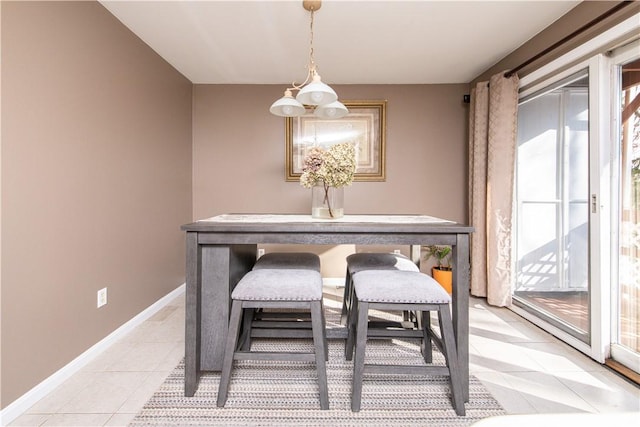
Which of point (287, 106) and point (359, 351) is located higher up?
point (287, 106)

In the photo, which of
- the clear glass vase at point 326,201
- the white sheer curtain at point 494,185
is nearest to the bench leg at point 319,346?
the clear glass vase at point 326,201

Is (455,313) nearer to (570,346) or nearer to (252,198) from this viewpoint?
(570,346)

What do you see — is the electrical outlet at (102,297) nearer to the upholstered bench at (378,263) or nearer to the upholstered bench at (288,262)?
the upholstered bench at (288,262)

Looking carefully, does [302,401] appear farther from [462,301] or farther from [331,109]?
[331,109]

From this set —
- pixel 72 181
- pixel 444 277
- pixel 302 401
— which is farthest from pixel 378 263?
pixel 72 181

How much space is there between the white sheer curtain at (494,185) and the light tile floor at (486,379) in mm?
559

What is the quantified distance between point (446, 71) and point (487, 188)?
4.22 feet

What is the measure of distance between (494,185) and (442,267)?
1041 mm

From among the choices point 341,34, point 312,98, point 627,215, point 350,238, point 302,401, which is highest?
point 341,34

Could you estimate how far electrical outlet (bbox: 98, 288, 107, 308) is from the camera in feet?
6.82

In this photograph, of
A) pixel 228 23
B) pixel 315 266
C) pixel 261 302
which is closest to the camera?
pixel 261 302

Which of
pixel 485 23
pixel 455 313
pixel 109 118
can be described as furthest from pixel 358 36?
pixel 455 313

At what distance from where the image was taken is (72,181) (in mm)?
1839

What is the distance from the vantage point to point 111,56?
2.18 meters
